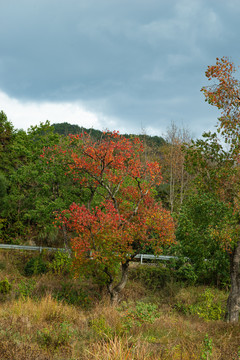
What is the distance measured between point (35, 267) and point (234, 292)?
37.1 ft

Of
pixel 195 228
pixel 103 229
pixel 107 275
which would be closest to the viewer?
pixel 195 228

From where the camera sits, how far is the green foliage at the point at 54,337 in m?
5.84

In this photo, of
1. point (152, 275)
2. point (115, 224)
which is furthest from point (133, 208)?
point (152, 275)

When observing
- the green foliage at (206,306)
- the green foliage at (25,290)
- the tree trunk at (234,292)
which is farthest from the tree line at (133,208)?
the green foliage at (25,290)

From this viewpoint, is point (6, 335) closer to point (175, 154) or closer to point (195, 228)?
point (195, 228)

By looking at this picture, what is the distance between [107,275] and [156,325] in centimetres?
686

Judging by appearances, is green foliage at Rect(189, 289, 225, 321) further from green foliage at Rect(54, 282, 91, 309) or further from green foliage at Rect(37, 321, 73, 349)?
green foliage at Rect(37, 321, 73, 349)

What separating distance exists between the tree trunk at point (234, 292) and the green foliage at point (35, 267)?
10869 mm

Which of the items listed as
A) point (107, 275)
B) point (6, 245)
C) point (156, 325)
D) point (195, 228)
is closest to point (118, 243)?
point (107, 275)

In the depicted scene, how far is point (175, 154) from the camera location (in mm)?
31594

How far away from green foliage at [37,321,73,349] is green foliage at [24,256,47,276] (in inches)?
468

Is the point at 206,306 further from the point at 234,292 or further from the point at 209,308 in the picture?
the point at 234,292

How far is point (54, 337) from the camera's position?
595 cm

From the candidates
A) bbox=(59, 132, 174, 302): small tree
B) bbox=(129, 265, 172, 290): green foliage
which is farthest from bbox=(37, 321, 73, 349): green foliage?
bbox=(129, 265, 172, 290): green foliage
